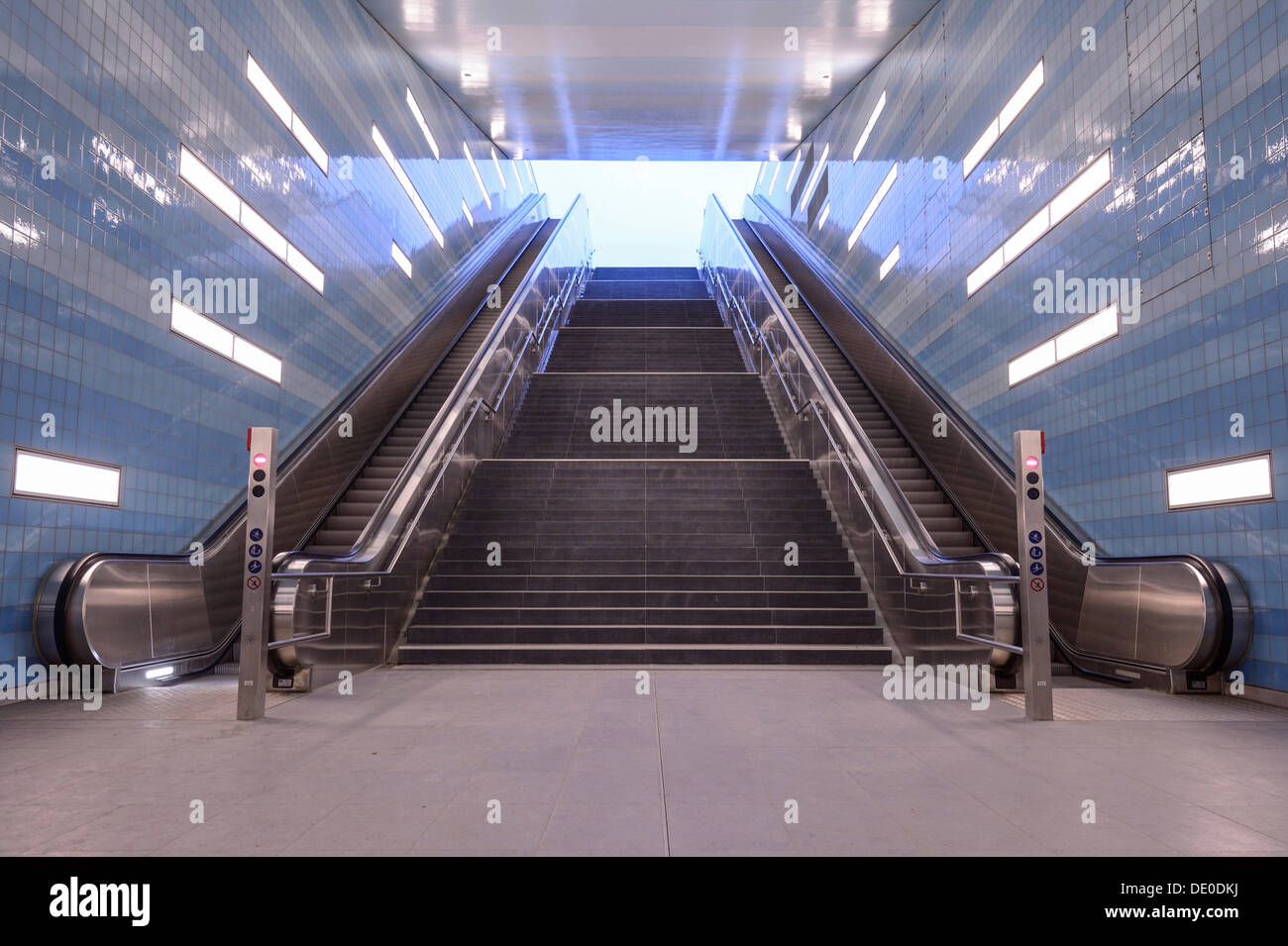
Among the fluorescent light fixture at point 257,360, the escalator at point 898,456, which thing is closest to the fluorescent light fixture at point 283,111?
the fluorescent light fixture at point 257,360

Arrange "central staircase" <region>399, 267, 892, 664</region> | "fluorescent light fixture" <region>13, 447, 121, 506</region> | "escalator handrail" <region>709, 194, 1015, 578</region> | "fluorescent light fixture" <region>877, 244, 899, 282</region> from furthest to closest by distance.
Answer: "fluorescent light fixture" <region>877, 244, 899, 282</region>
"central staircase" <region>399, 267, 892, 664</region>
"escalator handrail" <region>709, 194, 1015, 578</region>
"fluorescent light fixture" <region>13, 447, 121, 506</region>

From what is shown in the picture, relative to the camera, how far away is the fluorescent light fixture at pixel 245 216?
271 inches

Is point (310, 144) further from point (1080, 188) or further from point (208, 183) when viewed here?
point (1080, 188)

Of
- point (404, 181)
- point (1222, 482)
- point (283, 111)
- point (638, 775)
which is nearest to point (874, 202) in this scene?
point (404, 181)

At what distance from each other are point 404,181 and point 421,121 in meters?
1.80

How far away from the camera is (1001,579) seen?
5.24 m

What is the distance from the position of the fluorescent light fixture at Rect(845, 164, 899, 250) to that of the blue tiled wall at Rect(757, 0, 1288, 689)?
2025 mm

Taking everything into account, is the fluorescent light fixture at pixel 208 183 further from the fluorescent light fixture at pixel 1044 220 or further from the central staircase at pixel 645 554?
the fluorescent light fixture at pixel 1044 220

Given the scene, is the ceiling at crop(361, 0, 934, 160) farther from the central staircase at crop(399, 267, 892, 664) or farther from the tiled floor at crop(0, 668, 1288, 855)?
the tiled floor at crop(0, 668, 1288, 855)

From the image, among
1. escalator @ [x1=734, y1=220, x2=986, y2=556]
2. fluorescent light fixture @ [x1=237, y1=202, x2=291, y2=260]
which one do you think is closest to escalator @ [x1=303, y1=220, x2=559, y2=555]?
fluorescent light fixture @ [x1=237, y1=202, x2=291, y2=260]

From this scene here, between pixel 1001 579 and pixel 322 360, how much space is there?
7.83 meters

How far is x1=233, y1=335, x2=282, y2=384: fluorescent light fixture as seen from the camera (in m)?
7.57

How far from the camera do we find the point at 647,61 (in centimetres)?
1465
